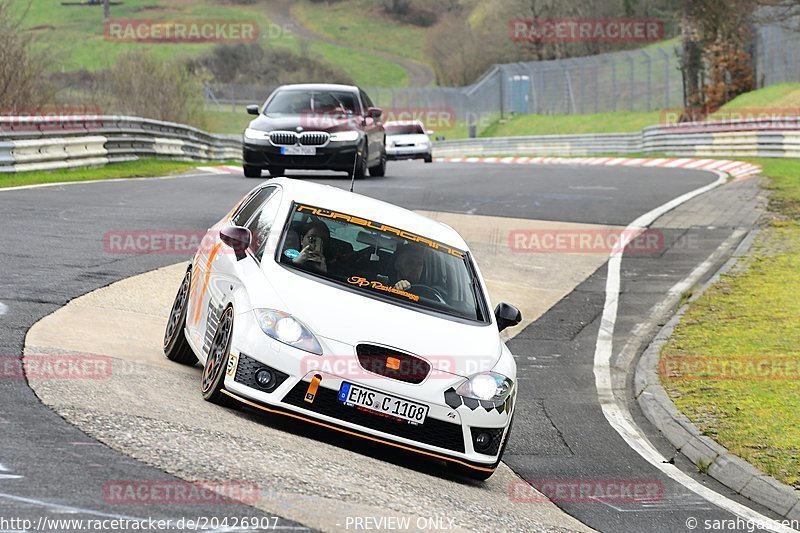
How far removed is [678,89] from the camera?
58.9 meters

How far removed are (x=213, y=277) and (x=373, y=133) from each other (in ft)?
55.2

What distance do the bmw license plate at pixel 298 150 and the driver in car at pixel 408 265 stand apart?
14.7m

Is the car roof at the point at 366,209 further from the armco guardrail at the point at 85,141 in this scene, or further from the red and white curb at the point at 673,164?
the red and white curb at the point at 673,164

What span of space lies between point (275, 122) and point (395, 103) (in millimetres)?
58607

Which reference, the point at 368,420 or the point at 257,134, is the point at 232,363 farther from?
the point at 257,134

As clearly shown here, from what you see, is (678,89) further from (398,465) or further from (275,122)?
(398,465)

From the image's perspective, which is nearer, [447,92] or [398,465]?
[398,465]

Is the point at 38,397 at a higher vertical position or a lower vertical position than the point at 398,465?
higher

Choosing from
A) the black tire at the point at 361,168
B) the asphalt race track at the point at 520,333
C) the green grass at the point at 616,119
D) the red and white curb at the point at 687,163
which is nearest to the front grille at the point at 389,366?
the asphalt race track at the point at 520,333

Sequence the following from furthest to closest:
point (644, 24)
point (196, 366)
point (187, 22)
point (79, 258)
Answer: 1. point (187, 22)
2. point (644, 24)
3. point (79, 258)
4. point (196, 366)

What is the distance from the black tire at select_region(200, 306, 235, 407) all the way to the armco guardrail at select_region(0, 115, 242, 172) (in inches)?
643

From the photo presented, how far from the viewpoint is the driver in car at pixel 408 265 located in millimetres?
8617

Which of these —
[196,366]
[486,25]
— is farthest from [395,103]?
[196,366]

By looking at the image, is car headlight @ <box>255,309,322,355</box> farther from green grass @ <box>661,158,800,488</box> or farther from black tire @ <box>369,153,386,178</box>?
black tire @ <box>369,153,386,178</box>
